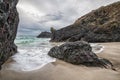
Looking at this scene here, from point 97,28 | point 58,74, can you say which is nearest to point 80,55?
point 58,74

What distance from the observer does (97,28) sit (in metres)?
35.9

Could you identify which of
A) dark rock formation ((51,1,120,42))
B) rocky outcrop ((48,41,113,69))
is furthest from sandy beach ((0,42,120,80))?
dark rock formation ((51,1,120,42))

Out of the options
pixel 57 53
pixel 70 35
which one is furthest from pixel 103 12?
pixel 57 53

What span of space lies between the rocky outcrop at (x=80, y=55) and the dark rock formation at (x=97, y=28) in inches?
891

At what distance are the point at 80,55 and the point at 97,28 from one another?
26954 millimetres

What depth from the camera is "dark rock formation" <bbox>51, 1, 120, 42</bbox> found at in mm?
33688

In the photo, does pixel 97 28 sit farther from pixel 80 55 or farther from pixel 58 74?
pixel 58 74

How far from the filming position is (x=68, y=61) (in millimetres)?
10164

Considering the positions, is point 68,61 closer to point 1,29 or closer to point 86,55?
point 86,55

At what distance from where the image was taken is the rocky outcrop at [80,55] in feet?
31.6

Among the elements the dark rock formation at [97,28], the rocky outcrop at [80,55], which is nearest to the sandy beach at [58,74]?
the rocky outcrop at [80,55]

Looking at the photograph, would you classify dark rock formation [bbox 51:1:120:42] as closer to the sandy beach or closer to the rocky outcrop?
the rocky outcrop

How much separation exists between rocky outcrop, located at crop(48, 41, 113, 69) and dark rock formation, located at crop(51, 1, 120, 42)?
22.6 m

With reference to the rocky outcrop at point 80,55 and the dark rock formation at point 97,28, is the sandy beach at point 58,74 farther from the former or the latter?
the dark rock formation at point 97,28
